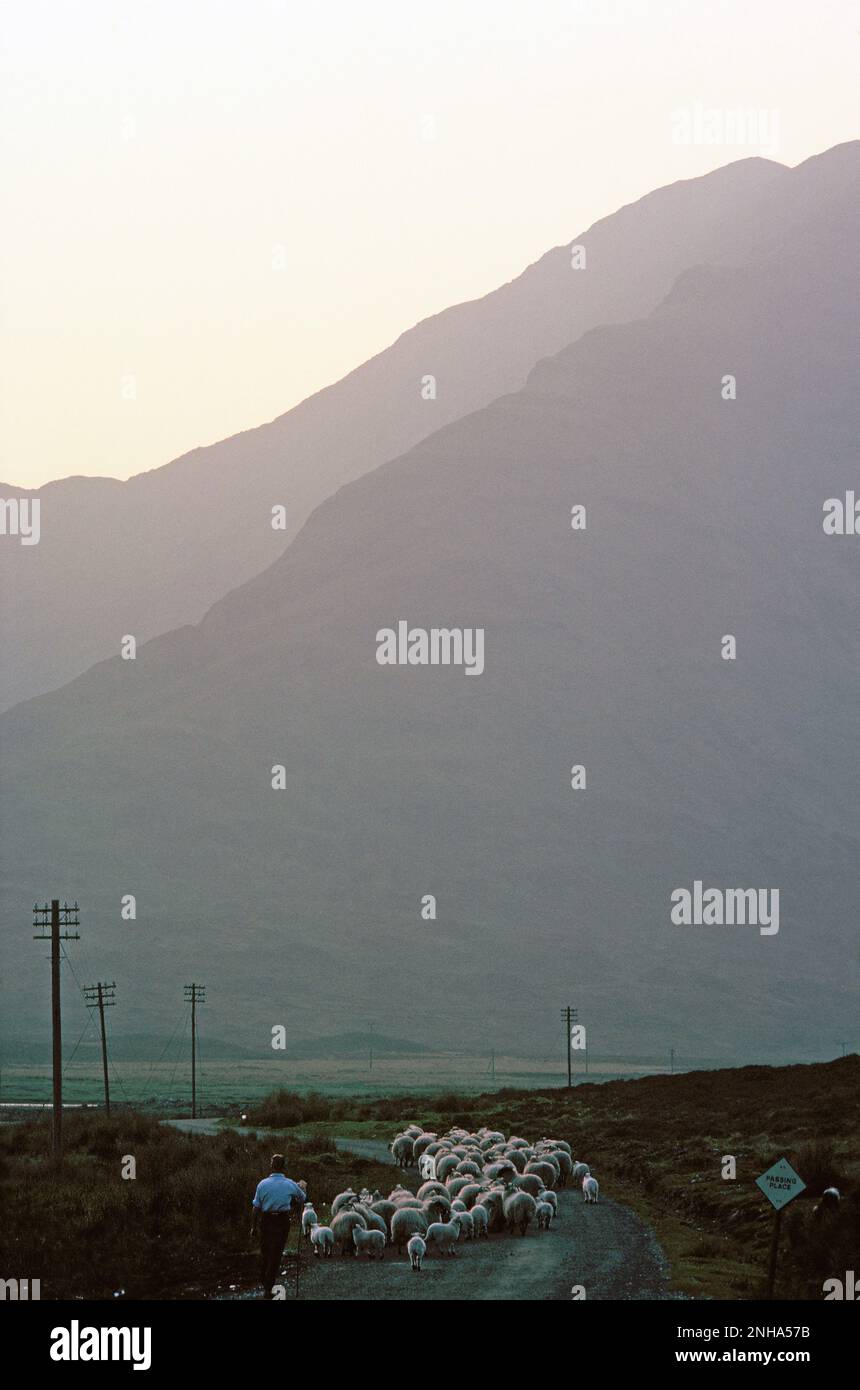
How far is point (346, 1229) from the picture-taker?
113ft

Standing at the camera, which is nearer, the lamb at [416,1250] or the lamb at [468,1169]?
the lamb at [416,1250]

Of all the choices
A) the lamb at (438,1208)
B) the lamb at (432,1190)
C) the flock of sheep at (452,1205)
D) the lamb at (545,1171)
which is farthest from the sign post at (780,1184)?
the lamb at (545,1171)

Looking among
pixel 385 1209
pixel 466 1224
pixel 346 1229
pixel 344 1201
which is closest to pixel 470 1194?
pixel 466 1224

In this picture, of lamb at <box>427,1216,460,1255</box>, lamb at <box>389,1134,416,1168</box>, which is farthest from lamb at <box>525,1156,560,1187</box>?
lamb at <box>427,1216,460,1255</box>

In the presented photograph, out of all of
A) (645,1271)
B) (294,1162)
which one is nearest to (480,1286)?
(645,1271)

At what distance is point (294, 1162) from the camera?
5784cm

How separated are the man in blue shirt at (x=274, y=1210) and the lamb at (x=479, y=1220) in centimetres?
1291

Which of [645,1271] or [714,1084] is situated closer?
[645,1271]

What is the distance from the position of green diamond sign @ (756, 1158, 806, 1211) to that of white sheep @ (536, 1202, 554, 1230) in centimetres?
1525

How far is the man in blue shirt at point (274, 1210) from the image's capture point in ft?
83.7

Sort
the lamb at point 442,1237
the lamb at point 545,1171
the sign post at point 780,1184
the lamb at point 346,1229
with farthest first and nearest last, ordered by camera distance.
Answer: the lamb at point 545,1171 → the lamb at point 442,1237 → the lamb at point 346,1229 → the sign post at point 780,1184

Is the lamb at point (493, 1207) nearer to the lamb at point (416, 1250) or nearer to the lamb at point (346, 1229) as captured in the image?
the lamb at point (346, 1229)
